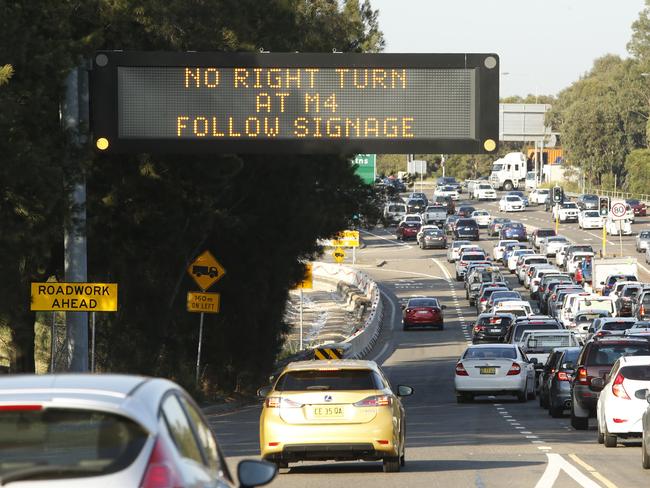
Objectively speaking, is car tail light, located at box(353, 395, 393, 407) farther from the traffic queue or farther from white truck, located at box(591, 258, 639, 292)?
white truck, located at box(591, 258, 639, 292)

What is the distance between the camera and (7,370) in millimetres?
27656

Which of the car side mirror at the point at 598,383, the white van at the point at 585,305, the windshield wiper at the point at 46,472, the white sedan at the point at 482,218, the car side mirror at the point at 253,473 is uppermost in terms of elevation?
the windshield wiper at the point at 46,472

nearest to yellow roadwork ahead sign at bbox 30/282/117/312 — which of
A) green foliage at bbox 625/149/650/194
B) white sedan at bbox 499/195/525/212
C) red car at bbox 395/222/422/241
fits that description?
red car at bbox 395/222/422/241

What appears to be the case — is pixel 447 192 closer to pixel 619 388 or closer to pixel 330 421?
pixel 619 388

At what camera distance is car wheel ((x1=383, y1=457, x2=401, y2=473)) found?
59.4 ft

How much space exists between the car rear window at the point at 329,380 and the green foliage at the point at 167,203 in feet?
19.4

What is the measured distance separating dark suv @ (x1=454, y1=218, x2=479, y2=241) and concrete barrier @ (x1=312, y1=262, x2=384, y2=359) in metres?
10.5

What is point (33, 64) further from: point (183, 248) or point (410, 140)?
point (183, 248)

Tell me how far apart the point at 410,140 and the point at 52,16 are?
254 inches

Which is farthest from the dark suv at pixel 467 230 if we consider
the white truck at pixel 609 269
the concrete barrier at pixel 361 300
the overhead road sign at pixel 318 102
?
the overhead road sign at pixel 318 102

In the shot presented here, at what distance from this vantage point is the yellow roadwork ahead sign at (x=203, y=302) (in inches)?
1335

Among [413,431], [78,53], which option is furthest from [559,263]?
[78,53]

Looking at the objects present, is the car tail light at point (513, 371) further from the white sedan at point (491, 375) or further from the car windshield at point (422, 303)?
the car windshield at point (422, 303)

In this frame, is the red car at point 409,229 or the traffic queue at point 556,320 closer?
the traffic queue at point 556,320
